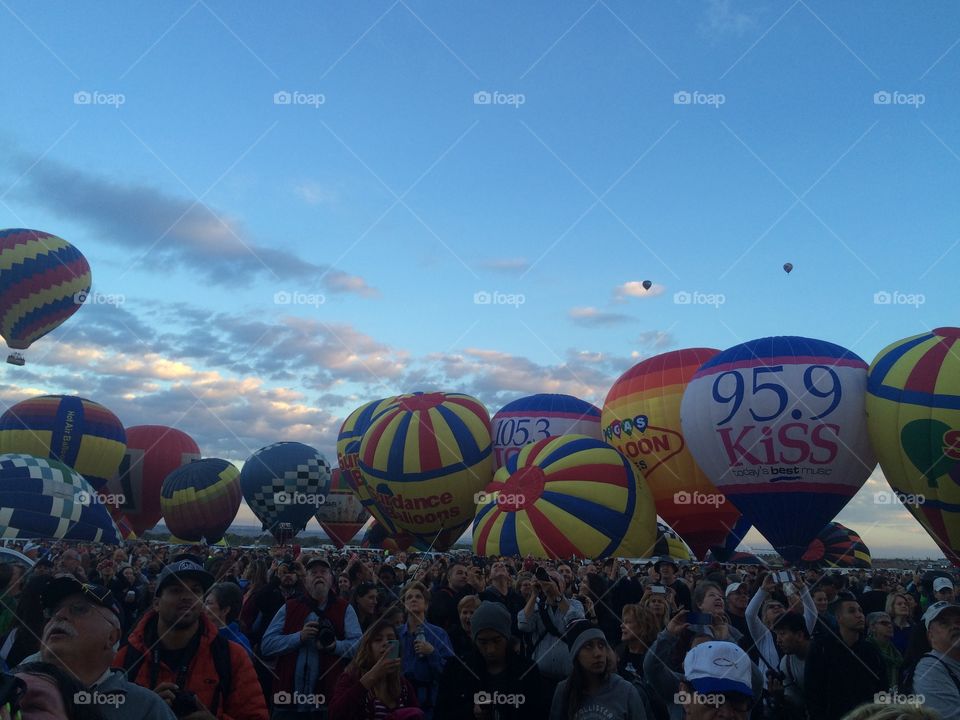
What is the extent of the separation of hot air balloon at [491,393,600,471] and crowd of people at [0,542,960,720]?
19.2m

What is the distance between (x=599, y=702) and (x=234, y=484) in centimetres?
3611

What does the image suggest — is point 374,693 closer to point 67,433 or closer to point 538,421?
point 538,421

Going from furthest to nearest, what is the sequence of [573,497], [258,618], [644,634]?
[573,497], [258,618], [644,634]

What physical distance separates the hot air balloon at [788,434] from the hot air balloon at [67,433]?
1066 inches

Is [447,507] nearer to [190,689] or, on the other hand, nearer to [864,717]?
[190,689]

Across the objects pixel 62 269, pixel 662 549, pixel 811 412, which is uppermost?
pixel 62 269

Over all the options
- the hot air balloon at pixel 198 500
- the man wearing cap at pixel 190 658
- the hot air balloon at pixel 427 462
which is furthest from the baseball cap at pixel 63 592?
the hot air balloon at pixel 198 500

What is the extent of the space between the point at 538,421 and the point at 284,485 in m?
14.8

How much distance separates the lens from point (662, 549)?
23.8 meters

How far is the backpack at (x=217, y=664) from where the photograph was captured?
3.85 metres

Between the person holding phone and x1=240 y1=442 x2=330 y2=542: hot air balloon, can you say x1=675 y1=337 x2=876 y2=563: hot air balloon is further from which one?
x1=240 y1=442 x2=330 y2=542: hot air balloon

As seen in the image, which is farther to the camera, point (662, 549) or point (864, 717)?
point (662, 549)

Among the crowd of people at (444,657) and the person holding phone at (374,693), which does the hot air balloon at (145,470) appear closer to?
the crowd of people at (444,657)

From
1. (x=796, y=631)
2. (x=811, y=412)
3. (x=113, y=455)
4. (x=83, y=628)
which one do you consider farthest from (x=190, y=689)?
(x=113, y=455)
